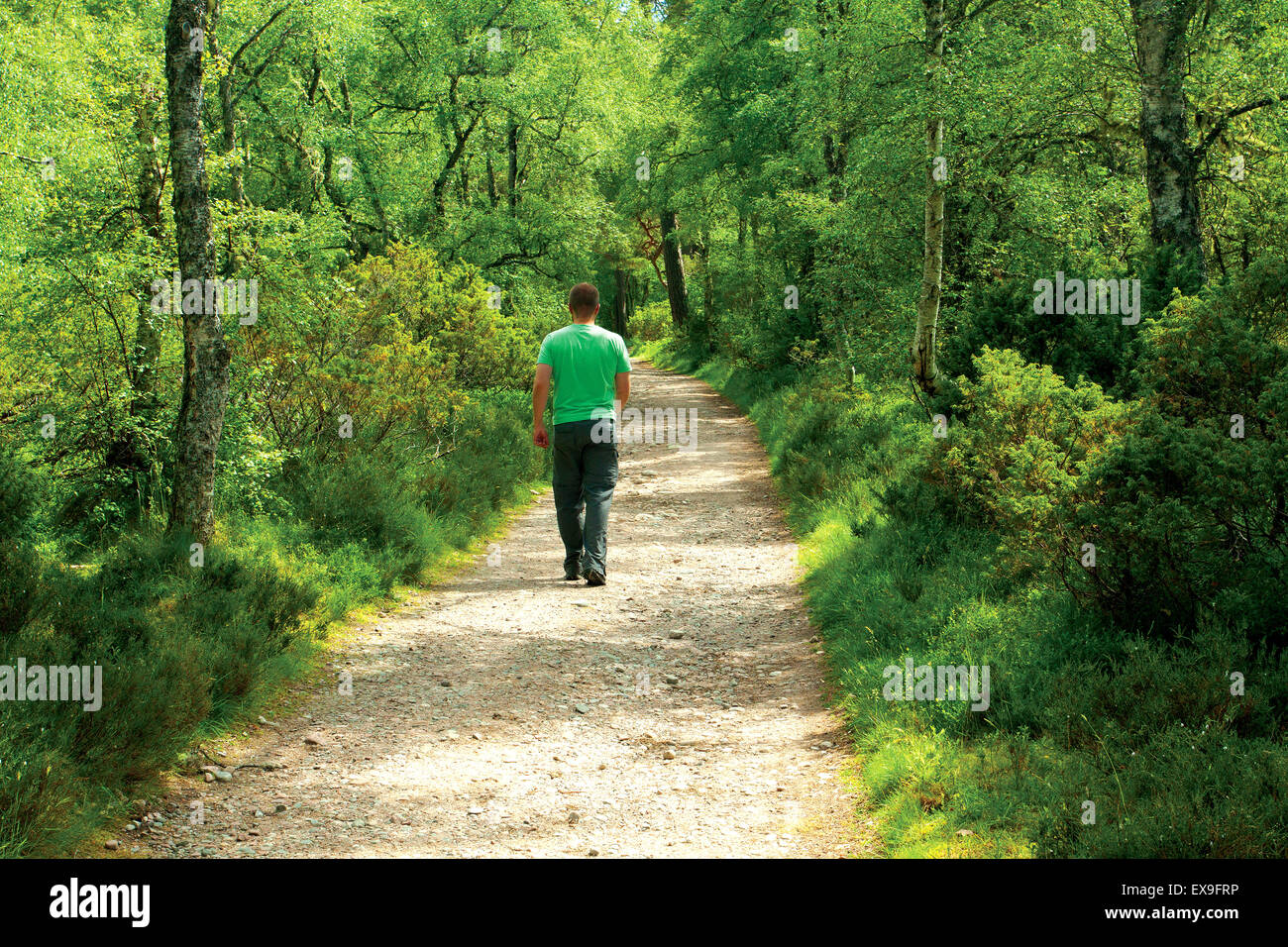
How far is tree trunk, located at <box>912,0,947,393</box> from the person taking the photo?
1123 cm

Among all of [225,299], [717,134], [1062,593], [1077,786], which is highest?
[717,134]

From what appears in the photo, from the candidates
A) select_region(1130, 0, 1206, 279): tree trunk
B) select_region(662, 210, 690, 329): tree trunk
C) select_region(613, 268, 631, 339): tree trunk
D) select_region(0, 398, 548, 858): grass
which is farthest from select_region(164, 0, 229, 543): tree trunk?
select_region(613, 268, 631, 339): tree trunk

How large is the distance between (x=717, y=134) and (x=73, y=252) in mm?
19841

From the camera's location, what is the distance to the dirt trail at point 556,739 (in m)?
4.45

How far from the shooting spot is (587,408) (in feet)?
28.7

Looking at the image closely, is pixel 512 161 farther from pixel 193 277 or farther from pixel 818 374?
pixel 193 277

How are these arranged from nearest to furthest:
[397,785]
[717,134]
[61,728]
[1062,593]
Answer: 1. [61,728]
2. [397,785]
3. [1062,593]
4. [717,134]

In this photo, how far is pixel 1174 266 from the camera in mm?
10109

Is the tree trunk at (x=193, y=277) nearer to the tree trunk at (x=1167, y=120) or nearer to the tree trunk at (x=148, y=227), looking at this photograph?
the tree trunk at (x=148, y=227)

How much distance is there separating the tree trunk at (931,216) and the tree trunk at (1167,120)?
220cm

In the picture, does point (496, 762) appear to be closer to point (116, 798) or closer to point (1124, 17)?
point (116, 798)

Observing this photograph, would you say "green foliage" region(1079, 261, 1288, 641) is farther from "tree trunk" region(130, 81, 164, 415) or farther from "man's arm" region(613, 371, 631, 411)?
"tree trunk" region(130, 81, 164, 415)

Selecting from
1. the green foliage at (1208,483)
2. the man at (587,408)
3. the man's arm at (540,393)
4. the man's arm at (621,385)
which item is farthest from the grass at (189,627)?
the green foliage at (1208,483)

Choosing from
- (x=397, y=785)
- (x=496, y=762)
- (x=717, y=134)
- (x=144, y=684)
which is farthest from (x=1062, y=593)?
(x=717, y=134)
